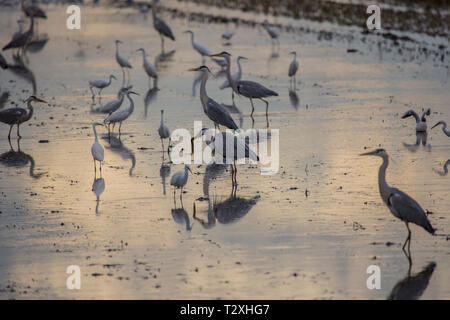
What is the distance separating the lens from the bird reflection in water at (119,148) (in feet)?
47.6

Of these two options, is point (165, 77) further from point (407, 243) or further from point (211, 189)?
point (407, 243)

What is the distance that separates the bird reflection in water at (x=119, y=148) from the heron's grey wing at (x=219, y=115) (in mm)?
1715

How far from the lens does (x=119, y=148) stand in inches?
606

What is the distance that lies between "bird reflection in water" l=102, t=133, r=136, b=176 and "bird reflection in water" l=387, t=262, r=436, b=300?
6.01 meters

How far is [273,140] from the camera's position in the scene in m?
15.8

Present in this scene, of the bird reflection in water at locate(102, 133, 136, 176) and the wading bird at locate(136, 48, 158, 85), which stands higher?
the wading bird at locate(136, 48, 158, 85)

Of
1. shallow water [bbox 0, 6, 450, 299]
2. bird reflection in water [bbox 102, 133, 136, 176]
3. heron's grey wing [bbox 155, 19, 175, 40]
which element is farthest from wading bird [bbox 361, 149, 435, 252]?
heron's grey wing [bbox 155, 19, 175, 40]

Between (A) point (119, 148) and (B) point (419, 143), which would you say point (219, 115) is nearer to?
(A) point (119, 148)

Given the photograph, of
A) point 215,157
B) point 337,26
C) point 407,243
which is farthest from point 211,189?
point 337,26

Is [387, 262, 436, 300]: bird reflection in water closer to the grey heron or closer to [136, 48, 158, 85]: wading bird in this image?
the grey heron

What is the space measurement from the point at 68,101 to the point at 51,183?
25.0 ft

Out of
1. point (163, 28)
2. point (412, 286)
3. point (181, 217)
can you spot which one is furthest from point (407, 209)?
point (163, 28)

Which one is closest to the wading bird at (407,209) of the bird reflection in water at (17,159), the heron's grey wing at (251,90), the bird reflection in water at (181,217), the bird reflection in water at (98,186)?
the bird reflection in water at (181,217)

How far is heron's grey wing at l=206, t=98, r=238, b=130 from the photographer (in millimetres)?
14906
